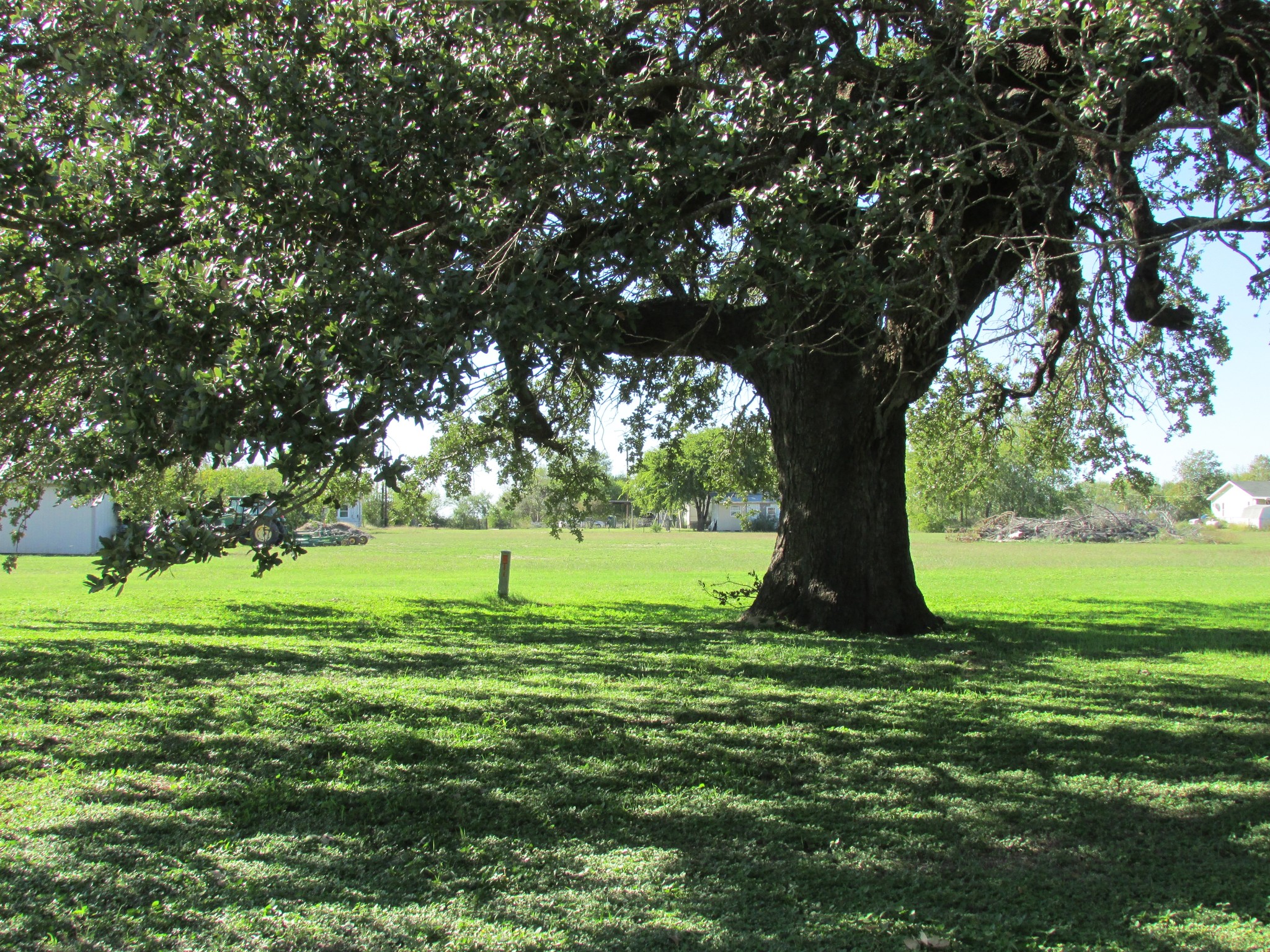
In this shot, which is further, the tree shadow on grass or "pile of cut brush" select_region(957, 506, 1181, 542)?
"pile of cut brush" select_region(957, 506, 1181, 542)

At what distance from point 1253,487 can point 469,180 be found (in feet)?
358

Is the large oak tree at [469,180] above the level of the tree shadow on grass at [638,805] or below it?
above

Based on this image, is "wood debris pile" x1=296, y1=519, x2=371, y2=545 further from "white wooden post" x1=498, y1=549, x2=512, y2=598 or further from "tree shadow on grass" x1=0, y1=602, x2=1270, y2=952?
"tree shadow on grass" x1=0, y1=602, x2=1270, y2=952

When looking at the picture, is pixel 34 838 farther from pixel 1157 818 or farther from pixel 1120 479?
pixel 1120 479

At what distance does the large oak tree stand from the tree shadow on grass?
5.00 ft

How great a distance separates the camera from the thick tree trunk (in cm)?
1137

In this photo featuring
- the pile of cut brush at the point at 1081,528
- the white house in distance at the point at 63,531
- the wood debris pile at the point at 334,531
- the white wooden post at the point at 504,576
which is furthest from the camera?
the pile of cut brush at the point at 1081,528

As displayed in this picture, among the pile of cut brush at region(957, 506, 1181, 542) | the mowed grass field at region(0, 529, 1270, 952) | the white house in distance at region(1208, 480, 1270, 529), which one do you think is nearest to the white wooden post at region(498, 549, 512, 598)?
the mowed grass field at region(0, 529, 1270, 952)

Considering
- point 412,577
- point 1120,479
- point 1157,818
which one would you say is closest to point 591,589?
point 412,577

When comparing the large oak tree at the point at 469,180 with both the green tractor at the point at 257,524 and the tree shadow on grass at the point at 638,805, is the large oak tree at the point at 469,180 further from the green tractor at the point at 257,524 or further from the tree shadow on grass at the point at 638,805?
the tree shadow on grass at the point at 638,805

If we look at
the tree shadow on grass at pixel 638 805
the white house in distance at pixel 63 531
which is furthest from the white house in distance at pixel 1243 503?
the tree shadow on grass at pixel 638 805

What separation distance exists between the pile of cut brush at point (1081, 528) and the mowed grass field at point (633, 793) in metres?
42.3

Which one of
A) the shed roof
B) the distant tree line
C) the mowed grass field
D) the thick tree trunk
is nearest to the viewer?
the mowed grass field

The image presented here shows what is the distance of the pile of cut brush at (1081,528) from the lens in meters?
49.8
